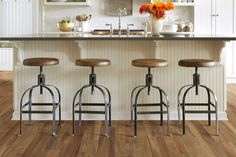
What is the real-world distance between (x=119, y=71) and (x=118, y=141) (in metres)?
1.04

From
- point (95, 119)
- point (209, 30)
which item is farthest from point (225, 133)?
point (209, 30)

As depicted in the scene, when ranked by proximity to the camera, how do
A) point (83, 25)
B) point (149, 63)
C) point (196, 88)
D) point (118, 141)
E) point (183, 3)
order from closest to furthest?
point (118, 141) < point (149, 63) < point (196, 88) < point (183, 3) < point (83, 25)

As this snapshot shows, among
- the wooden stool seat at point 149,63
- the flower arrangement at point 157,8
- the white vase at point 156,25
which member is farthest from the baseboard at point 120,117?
the flower arrangement at point 157,8

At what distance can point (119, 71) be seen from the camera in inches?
173

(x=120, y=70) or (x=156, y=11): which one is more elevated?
(x=156, y=11)

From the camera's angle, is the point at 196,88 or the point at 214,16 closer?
the point at 196,88

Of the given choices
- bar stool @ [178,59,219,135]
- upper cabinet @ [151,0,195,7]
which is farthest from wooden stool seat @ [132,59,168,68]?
upper cabinet @ [151,0,195,7]

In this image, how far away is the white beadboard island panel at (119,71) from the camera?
435cm

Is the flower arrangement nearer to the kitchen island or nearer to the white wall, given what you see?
the kitchen island

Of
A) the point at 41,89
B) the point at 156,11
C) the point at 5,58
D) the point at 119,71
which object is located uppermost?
the point at 156,11

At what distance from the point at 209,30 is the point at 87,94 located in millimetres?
3521

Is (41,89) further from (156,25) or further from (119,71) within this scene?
(156,25)

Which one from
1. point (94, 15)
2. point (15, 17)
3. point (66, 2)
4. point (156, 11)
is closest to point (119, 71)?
point (156, 11)

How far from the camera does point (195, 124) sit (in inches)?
167
